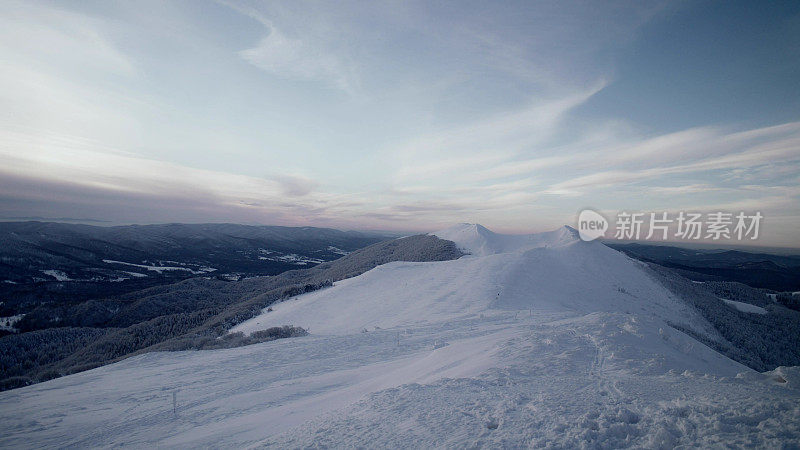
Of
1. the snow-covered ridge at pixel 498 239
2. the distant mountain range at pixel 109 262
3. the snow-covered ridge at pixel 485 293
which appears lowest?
the distant mountain range at pixel 109 262

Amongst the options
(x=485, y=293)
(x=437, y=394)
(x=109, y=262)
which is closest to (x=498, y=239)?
(x=485, y=293)

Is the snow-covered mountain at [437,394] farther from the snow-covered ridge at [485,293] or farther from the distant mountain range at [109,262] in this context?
the distant mountain range at [109,262]

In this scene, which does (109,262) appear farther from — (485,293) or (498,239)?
(485,293)

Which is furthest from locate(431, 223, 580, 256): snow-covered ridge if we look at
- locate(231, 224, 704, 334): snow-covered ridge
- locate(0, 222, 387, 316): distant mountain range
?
locate(0, 222, 387, 316): distant mountain range

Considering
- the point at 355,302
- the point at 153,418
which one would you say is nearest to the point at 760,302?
the point at 355,302

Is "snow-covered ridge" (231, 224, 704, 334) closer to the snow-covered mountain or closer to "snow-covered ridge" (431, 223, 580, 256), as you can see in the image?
the snow-covered mountain

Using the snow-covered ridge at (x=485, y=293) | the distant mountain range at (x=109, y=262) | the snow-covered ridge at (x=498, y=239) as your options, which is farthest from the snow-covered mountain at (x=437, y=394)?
the distant mountain range at (x=109, y=262)

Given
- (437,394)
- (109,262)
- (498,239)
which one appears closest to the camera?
(437,394)

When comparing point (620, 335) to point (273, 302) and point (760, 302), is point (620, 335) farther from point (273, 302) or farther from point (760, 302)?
point (760, 302)
